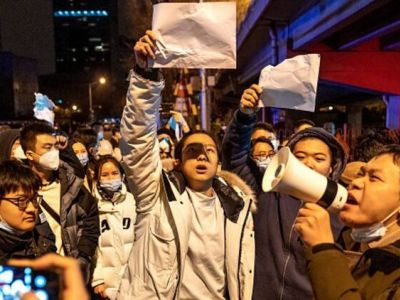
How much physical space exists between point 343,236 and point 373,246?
471 millimetres

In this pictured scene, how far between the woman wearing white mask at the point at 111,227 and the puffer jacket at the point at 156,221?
1520mm

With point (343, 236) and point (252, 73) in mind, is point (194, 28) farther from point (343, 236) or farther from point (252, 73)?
point (252, 73)

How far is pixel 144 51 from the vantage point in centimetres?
252

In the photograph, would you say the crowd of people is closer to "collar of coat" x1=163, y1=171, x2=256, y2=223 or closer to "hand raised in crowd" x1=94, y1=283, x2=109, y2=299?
"collar of coat" x1=163, y1=171, x2=256, y2=223

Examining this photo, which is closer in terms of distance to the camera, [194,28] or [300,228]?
[300,228]

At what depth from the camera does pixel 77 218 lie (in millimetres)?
3924

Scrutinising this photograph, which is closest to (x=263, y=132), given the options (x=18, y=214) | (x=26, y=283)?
(x=18, y=214)

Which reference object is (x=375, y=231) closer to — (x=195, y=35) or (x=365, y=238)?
(x=365, y=238)

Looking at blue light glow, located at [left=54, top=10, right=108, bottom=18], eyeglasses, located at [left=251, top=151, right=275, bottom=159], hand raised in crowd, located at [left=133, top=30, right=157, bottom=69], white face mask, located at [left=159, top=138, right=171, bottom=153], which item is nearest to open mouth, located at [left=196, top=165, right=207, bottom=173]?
hand raised in crowd, located at [left=133, top=30, right=157, bottom=69]

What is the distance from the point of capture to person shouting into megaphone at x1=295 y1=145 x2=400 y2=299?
5.35 feet

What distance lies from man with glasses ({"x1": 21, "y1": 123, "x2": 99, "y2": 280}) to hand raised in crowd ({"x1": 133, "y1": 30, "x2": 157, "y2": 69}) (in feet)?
5.43

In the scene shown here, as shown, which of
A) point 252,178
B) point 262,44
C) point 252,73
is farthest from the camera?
point 252,73

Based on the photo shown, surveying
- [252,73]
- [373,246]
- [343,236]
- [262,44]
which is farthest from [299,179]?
[252,73]

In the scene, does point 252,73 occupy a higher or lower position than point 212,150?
higher
